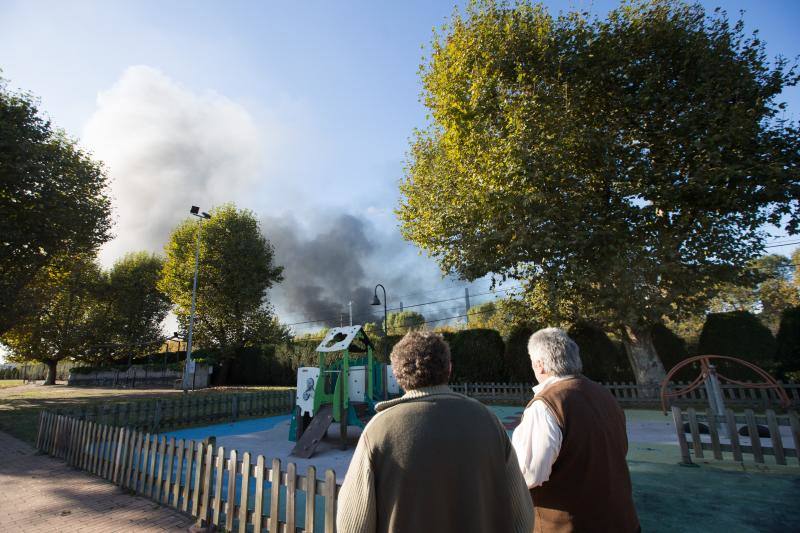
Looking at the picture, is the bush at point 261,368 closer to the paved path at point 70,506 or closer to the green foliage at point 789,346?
the paved path at point 70,506

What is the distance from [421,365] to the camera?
5.85 feet

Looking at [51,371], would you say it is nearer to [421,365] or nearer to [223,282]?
[223,282]

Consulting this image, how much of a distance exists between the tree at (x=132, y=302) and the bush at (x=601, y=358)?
39831 millimetres

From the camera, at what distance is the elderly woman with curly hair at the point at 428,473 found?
4.95 ft

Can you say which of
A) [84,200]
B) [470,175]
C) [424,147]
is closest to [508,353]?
[470,175]

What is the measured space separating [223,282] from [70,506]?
28543 mm

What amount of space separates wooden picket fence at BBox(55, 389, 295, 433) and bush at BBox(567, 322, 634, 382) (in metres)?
13.2

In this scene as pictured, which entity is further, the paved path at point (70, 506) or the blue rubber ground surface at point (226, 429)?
the blue rubber ground surface at point (226, 429)

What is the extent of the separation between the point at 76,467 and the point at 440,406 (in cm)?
872

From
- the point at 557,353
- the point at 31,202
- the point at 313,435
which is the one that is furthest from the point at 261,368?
the point at 557,353

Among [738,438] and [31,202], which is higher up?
[31,202]

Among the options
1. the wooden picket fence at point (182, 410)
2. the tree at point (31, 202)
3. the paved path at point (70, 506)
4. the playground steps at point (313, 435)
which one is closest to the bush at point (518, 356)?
the wooden picket fence at point (182, 410)

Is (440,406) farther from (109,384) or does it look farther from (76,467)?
(109,384)

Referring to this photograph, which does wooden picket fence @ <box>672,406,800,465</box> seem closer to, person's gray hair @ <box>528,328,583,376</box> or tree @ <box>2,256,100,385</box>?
person's gray hair @ <box>528,328,583,376</box>
